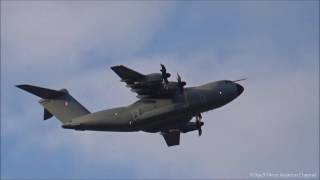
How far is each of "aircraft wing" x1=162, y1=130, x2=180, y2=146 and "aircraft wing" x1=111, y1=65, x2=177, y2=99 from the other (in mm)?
3284

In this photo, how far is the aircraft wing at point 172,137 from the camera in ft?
109

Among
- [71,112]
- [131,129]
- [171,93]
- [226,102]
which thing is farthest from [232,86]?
[71,112]

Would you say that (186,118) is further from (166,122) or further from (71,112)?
(71,112)

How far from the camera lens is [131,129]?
30656 mm

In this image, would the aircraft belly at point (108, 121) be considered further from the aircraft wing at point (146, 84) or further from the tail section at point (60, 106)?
the tail section at point (60, 106)

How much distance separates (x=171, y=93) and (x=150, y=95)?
105cm

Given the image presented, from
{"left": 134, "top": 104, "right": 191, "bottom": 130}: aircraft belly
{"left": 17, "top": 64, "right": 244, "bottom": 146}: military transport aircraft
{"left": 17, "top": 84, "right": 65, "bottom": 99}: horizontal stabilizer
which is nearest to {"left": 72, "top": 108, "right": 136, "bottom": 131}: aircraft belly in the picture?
{"left": 17, "top": 64, "right": 244, "bottom": 146}: military transport aircraft

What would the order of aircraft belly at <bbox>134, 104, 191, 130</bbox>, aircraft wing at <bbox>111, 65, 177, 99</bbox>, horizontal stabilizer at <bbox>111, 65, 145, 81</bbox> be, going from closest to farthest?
horizontal stabilizer at <bbox>111, 65, 145, 81</bbox>, aircraft wing at <bbox>111, 65, 177, 99</bbox>, aircraft belly at <bbox>134, 104, 191, 130</bbox>

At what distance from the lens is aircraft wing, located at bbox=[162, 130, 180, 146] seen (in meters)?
33.3


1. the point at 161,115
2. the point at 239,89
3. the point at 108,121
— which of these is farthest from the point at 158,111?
the point at 239,89

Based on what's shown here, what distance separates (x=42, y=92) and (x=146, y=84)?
5.60m

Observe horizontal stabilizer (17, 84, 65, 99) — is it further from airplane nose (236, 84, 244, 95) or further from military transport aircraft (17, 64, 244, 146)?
airplane nose (236, 84, 244, 95)

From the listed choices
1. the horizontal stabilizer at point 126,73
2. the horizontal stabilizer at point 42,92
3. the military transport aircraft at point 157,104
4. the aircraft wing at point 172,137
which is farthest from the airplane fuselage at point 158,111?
the aircraft wing at point 172,137

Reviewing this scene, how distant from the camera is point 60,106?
109ft
